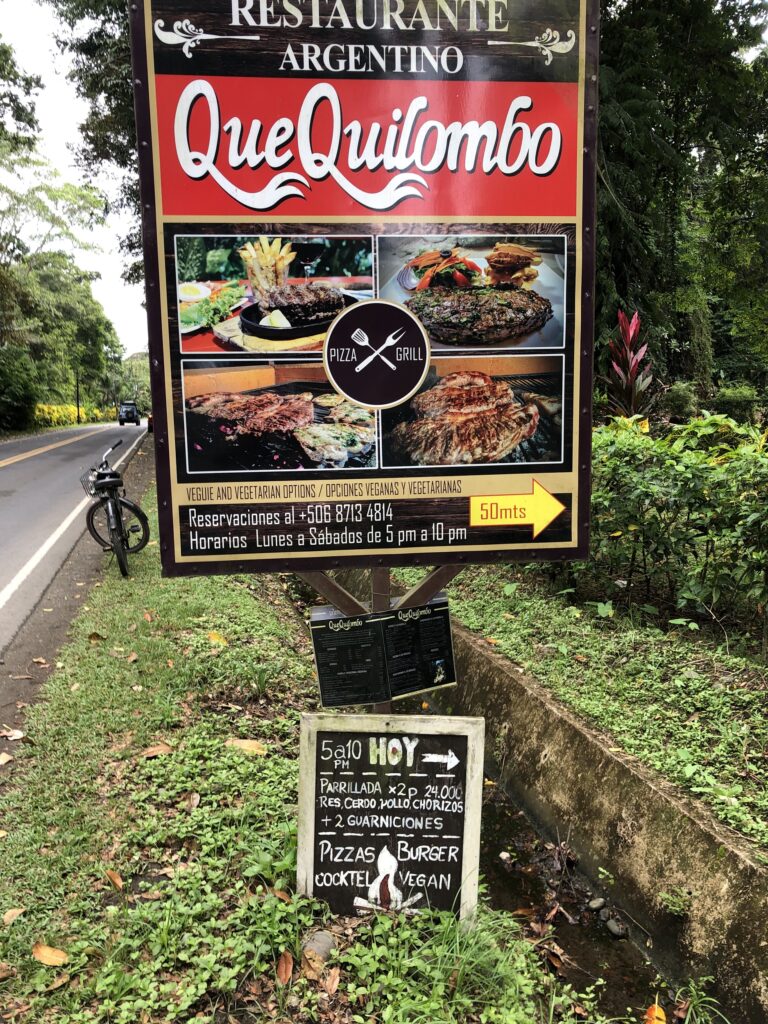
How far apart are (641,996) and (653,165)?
9873 mm

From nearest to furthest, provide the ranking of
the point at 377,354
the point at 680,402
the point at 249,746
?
the point at 377,354, the point at 249,746, the point at 680,402

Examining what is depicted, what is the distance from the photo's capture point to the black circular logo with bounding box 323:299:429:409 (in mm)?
2441

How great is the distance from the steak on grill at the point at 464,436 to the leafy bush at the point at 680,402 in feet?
35.4

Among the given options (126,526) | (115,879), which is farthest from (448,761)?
(126,526)

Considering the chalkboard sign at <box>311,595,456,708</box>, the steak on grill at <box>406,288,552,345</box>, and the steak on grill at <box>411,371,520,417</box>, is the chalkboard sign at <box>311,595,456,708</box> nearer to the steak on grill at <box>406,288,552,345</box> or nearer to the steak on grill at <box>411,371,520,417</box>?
the steak on grill at <box>411,371,520,417</box>

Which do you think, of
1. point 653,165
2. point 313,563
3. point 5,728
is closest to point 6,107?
point 653,165

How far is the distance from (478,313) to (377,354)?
0.39 m

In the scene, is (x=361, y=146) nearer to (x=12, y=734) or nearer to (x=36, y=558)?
(x=12, y=734)

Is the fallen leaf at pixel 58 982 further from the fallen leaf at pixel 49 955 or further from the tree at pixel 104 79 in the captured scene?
the tree at pixel 104 79

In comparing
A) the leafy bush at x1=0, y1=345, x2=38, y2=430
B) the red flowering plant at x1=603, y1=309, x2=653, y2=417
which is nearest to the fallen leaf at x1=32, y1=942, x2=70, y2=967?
the red flowering plant at x1=603, y1=309, x2=653, y2=417

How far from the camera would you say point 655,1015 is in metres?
2.60

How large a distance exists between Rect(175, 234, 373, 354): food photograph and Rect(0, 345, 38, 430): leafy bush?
3508cm

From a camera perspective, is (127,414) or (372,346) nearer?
(372,346)

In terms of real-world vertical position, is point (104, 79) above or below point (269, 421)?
above
